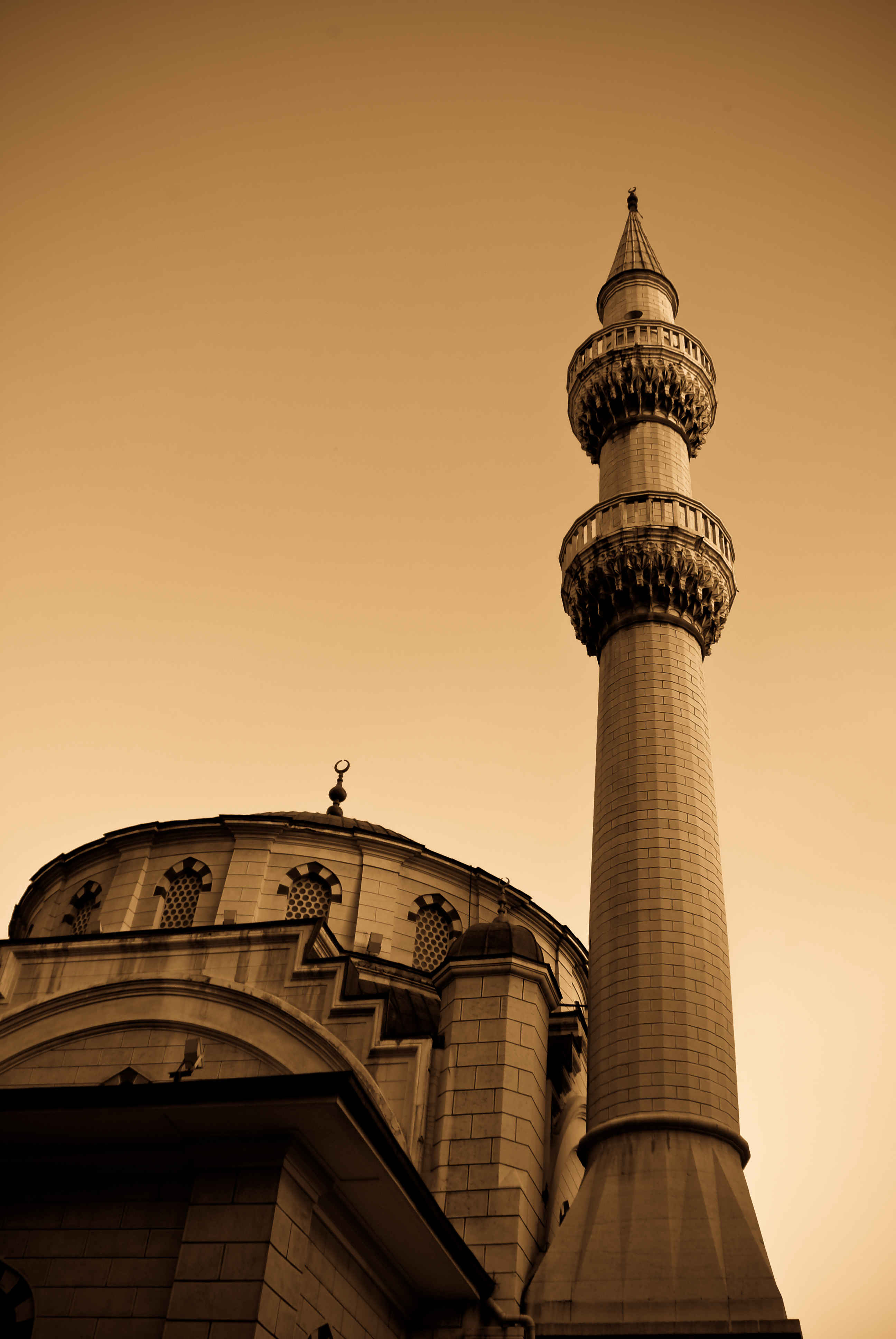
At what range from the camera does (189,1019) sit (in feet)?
45.4

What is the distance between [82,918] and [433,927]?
6.25 metres

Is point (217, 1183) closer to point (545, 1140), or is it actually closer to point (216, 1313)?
point (216, 1313)

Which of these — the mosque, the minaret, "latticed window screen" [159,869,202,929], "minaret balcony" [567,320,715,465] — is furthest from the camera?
"minaret balcony" [567,320,715,465]

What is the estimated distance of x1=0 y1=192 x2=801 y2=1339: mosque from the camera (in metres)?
8.05

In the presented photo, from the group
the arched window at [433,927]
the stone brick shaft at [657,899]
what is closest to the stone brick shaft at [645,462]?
the stone brick shaft at [657,899]

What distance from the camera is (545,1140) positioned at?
13.7 m

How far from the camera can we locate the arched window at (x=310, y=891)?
20078mm

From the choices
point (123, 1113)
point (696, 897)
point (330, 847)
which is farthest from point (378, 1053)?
point (330, 847)

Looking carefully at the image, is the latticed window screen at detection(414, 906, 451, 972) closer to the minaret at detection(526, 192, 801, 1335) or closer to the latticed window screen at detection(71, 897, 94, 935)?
the minaret at detection(526, 192, 801, 1335)

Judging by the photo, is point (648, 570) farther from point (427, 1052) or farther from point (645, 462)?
point (427, 1052)

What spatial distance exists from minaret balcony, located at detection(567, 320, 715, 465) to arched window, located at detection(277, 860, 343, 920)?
9.76 m

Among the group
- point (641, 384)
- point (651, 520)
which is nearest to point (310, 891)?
point (651, 520)

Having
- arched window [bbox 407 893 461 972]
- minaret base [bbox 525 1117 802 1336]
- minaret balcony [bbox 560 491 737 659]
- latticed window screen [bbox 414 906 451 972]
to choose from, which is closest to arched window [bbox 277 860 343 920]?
arched window [bbox 407 893 461 972]

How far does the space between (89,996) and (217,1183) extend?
6.72 metres
